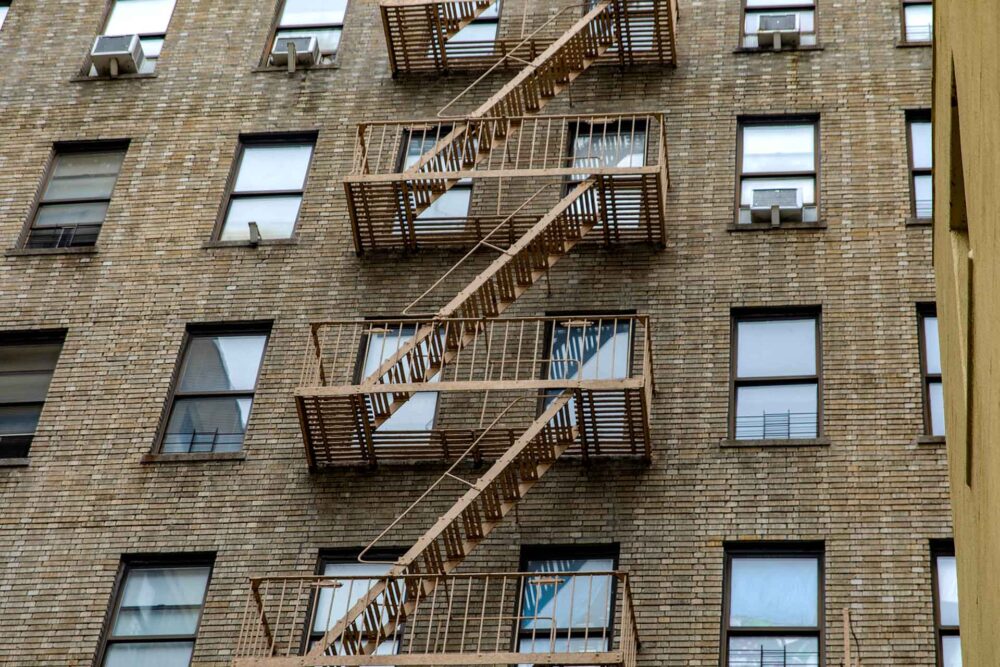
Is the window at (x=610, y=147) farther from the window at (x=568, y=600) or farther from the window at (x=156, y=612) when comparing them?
the window at (x=156, y=612)

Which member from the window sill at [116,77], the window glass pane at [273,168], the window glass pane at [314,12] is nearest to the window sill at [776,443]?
the window glass pane at [273,168]

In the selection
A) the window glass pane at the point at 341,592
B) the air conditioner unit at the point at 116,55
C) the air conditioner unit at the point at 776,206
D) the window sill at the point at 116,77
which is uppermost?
the air conditioner unit at the point at 116,55

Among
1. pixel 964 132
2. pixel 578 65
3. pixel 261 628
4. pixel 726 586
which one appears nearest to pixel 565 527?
pixel 726 586

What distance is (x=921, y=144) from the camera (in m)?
22.8

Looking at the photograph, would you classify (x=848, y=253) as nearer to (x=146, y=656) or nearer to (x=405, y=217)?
(x=405, y=217)

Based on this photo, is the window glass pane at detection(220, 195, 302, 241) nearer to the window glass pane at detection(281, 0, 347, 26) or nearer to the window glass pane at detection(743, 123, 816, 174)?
the window glass pane at detection(281, 0, 347, 26)

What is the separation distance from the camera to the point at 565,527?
19500mm

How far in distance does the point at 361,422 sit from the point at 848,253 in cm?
637

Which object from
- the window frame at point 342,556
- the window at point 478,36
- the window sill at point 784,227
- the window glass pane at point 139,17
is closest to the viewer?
the window frame at point 342,556

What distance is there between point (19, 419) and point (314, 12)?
8.04 metres

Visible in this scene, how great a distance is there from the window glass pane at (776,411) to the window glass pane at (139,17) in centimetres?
1121

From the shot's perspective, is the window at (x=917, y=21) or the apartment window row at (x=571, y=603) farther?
the window at (x=917, y=21)

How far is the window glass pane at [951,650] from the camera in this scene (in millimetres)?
17812

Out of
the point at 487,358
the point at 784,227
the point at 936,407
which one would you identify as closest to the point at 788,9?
the point at 784,227
